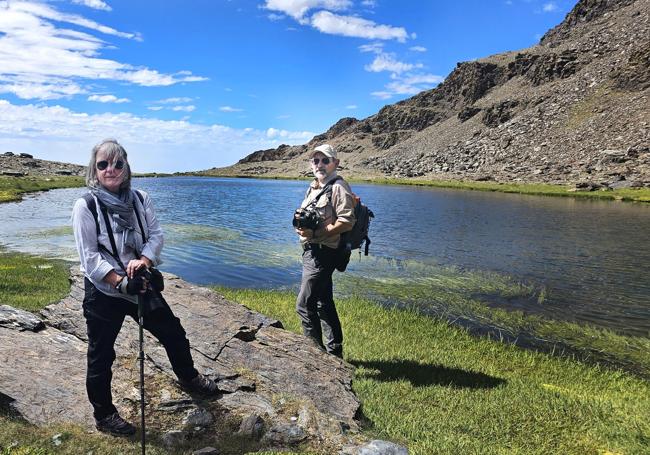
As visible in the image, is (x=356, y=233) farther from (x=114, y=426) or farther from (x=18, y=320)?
(x=18, y=320)

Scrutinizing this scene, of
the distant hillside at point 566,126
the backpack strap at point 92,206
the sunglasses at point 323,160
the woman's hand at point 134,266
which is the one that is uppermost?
the distant hillside at point 566,126

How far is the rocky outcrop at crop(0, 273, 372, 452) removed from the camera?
618 centimetres

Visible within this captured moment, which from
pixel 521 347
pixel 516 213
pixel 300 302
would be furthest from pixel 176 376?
pixel 516 213

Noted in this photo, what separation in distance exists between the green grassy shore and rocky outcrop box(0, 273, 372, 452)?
416 mm

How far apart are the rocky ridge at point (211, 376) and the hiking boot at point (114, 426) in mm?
235

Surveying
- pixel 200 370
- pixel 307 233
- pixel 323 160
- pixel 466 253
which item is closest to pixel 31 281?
pixel 200 370

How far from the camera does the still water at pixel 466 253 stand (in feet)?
60.6

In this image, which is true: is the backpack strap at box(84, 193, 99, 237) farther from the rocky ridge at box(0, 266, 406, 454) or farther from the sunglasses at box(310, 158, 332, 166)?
the sunglasses at box(310, 158, 332, 166)

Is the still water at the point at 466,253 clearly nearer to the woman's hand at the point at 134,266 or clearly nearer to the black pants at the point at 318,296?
the black pants at the point at 318,296

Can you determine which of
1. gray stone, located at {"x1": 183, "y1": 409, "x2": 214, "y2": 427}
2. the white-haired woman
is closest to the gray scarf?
the white-haired woman

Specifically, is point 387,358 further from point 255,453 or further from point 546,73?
point 546,73

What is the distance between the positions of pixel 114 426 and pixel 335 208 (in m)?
5.03

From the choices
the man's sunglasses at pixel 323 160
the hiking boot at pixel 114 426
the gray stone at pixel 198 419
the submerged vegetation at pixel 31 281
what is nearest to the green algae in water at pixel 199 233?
the submerged vegetation at pixel 31 281

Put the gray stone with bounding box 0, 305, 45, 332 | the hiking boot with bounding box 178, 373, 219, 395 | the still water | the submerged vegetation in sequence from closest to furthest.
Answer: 1. the hiking boot with bounding box 178, 373, 219, 395
2. the gray stone with bounding box 0, 305, 45, 332
3. the submerged vegetation
4. the still water
